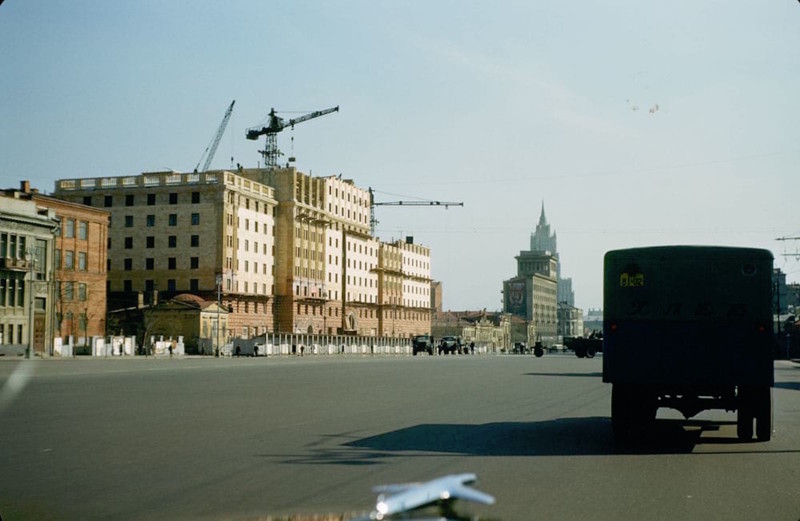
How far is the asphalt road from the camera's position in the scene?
7.75m

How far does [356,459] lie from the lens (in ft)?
35.4

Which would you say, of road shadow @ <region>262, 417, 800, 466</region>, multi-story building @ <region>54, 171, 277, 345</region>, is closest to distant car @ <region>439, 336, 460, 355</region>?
multi-story building @ <region>54, 171, 277, 345</region>

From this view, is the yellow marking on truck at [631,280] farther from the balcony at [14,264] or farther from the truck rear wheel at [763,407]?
the balcony at [14,264]

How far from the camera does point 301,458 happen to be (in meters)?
10.8

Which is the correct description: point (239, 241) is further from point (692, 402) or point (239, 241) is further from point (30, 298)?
point (692, 402)

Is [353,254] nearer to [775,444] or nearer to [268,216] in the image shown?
[268,216]

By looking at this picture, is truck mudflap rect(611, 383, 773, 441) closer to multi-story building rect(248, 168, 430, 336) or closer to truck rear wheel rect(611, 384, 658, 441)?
truck rear wheel rect(611, 384, 658, 441)

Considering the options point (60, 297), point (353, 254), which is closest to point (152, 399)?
point (60, 297)

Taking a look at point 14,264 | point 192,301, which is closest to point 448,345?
point 192,301

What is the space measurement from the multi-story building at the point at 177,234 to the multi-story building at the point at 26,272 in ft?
93.0

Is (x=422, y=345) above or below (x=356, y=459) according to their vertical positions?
below

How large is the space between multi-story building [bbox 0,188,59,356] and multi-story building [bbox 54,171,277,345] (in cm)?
2835

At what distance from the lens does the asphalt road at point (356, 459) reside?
25.4 ft

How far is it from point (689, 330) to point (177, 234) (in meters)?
93.7
